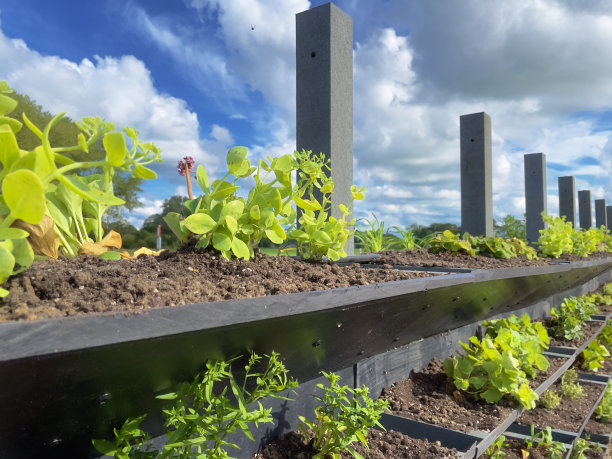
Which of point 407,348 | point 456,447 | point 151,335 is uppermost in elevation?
point 151,335

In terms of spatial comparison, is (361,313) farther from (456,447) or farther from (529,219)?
(529,219)

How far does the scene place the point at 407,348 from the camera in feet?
6.60

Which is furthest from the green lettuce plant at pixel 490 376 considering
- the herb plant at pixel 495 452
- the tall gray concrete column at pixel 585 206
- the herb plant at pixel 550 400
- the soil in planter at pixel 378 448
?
the tall gray concrete column at pixel 585 206

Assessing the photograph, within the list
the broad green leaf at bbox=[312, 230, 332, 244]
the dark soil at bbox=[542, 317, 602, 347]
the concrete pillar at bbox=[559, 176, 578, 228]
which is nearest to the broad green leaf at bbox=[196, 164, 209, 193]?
the broad green leaf at bbox=[312, 230, 332, 244]

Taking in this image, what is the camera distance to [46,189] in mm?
953

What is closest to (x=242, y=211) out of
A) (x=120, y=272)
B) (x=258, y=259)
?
(x=258, y=259)

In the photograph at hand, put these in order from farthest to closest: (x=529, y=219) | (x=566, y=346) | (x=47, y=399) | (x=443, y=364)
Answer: (x=529, y=219)
(x=566, y=346)
(x=443, y=364)
(x=47, y=399)

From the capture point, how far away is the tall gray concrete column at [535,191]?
9969 millimetres

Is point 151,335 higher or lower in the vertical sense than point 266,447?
higher

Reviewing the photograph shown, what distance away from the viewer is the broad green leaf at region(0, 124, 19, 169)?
33.5 inches

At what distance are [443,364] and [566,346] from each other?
2094 mm

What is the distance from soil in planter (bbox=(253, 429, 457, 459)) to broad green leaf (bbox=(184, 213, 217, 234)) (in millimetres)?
639

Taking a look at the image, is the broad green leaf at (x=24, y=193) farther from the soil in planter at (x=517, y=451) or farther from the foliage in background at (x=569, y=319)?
the foliage in background at (x=569, y=319)

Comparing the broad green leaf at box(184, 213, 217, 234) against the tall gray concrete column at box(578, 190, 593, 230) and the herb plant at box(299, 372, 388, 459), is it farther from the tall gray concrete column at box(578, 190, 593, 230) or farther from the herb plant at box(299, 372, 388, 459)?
the tall gray concrete column at box(578, 190, 593, 230)
